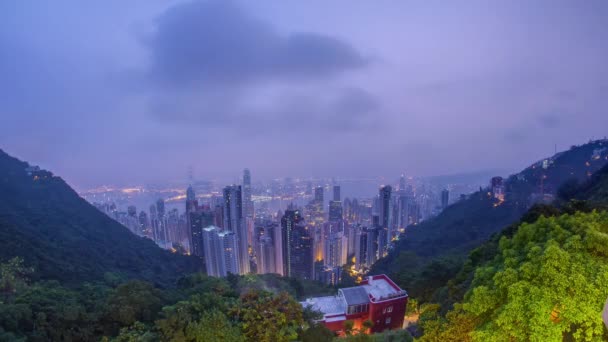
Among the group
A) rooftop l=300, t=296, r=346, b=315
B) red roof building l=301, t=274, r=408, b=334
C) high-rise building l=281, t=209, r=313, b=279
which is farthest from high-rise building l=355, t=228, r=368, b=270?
rooftop l=300, t=296, r=346, b=315

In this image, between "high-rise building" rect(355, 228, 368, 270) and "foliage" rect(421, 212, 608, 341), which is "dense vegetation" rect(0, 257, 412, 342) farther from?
"high-rise building" rect(355, 228, 368, 270)

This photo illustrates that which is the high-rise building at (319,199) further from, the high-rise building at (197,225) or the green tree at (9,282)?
the green tree at (9,282)

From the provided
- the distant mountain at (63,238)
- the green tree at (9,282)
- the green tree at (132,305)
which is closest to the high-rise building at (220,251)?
the distant mountain at (63,238)

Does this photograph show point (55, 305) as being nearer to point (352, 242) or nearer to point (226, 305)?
point (226, 305)

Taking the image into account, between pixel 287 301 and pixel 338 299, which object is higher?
pixel 287 301

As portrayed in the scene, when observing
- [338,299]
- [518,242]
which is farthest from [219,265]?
[518,242]

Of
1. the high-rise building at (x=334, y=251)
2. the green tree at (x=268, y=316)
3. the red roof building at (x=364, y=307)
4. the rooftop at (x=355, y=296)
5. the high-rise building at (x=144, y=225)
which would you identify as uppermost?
the green tree at (x=268, y=316)

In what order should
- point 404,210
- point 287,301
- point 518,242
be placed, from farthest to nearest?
point 404,210 → point 287,301 → point 518,242
